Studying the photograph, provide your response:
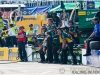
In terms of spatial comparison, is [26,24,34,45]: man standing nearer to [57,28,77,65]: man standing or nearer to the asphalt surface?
[57,28,77,65]: man standing

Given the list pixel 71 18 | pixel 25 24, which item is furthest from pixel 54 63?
pixel 25 24

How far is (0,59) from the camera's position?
23250 mm

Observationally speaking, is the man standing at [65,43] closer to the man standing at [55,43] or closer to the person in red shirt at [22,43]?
the man standing at [55,43]

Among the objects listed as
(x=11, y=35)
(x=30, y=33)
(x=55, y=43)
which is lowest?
(x=11, y=35)

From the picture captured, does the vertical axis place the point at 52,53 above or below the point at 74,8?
below

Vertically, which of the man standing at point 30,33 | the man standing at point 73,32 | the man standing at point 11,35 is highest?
the man standing at point 73,32

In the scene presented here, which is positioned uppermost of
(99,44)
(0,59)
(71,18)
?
(99,44)

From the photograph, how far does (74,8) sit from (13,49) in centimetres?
405

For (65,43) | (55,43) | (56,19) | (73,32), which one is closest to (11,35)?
(56,19)

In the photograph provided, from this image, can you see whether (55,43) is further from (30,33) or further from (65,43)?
(30,33)

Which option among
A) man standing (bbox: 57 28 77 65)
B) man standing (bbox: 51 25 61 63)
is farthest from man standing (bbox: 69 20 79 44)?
man standing (bbox: 57 28 77 65)

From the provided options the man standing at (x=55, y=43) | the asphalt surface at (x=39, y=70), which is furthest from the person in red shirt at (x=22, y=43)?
the asphalt surface at (x=39, y=70)

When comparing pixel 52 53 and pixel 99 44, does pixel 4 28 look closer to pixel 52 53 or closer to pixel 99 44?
pixel 52 53

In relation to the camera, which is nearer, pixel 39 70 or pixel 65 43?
pixel 39 70
